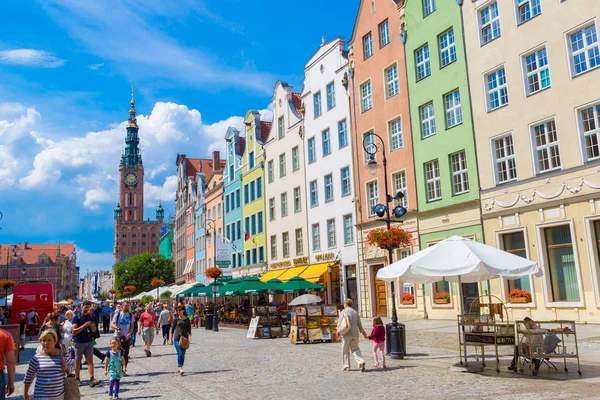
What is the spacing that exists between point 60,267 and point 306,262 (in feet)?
475

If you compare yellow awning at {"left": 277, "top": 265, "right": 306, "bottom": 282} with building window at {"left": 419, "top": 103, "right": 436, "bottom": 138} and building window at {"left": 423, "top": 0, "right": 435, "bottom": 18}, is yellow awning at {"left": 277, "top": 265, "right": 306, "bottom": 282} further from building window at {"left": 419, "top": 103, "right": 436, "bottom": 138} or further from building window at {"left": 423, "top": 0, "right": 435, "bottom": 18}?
building window at {"left": 423, "top": 0, "right": 435, "bottom": 18}

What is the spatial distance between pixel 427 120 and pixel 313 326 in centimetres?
1243

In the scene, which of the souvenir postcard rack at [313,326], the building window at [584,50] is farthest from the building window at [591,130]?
the souvenir postcard rack at [313,326]

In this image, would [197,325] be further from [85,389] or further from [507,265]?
[507,265]

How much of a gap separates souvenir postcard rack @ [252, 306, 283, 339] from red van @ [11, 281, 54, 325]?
58.1 feet

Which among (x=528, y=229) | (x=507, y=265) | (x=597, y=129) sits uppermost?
(x=597, y=129)

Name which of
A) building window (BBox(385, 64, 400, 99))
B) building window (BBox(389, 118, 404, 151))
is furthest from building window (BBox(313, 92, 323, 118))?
building window (BBox(389, 118, 404, 151))

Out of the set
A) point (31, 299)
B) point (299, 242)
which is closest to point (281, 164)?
point (299, 242)

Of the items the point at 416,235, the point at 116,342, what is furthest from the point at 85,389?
the point at 416,235

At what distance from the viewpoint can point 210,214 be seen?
62531mm

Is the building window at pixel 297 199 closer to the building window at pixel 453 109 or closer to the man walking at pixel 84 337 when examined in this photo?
the building window at pixel 453 109

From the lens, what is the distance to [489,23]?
24406mm

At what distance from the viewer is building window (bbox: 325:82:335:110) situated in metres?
36.4

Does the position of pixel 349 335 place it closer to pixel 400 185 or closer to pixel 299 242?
pixel 400 185
